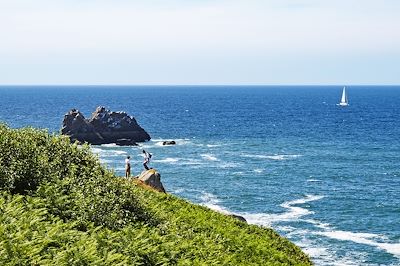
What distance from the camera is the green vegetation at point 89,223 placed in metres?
14.2

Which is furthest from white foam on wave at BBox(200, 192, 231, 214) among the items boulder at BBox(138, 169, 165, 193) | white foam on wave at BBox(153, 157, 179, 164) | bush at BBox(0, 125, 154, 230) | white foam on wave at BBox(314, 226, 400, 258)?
bush at BBox(0, 125, 154, 230)

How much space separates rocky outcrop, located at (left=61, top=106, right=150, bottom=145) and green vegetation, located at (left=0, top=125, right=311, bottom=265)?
83235 millimetres

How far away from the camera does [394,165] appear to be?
Answer: 8844 centimetres

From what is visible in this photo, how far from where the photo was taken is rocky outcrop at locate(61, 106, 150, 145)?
110 m

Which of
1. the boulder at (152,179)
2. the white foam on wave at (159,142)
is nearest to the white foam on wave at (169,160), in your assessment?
the white foam on wave at (159,142)

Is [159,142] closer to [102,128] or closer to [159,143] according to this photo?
[159,143]

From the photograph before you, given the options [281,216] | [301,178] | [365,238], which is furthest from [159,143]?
[365,238]

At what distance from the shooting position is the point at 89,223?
18453 millimetres

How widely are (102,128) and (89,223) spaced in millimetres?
96620

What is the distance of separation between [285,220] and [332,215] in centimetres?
617

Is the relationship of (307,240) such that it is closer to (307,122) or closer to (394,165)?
(394,165)

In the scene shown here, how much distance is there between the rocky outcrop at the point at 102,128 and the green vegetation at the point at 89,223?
3277 inches

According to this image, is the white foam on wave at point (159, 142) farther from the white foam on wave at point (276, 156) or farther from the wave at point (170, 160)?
the white foam on wave at point (276, 156)

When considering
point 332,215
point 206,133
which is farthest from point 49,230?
point 206,133
